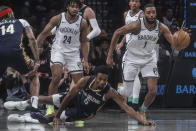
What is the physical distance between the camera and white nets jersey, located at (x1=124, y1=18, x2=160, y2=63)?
38.4 feet

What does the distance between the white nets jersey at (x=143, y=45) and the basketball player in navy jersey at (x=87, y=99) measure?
171 centimetres

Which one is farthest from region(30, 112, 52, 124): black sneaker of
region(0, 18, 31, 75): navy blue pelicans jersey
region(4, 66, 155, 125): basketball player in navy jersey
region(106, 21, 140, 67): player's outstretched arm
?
region(106, 21, 140, 67): player's outstretched arm

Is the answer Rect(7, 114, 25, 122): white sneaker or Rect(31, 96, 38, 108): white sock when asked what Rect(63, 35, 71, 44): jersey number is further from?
Rect(7, 114, 25, 122): white sneaker

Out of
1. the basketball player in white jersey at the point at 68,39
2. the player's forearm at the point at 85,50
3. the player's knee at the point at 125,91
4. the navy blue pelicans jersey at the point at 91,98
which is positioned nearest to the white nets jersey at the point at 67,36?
the basketball player in white jersey at the point at 68,39

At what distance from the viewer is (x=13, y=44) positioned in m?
11.1

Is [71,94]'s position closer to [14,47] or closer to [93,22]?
[14,47]

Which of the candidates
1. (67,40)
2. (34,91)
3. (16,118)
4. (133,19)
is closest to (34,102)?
(34,91)

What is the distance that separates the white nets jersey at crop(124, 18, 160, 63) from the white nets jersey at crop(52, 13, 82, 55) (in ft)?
3.29

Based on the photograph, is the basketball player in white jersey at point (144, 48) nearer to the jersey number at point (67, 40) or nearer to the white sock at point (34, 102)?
the jersey number at point (67, 40)

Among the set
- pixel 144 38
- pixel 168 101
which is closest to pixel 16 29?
pixel 144 38

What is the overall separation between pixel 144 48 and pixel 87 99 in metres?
2.04

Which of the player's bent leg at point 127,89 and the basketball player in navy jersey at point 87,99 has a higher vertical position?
the basketball player in navy jersey at point 87,99

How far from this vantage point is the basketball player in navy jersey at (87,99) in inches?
402

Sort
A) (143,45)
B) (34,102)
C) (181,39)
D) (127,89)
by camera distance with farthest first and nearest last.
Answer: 1. (127,89)
2. (181,39)
3. (143,45)
4. (34,102)
